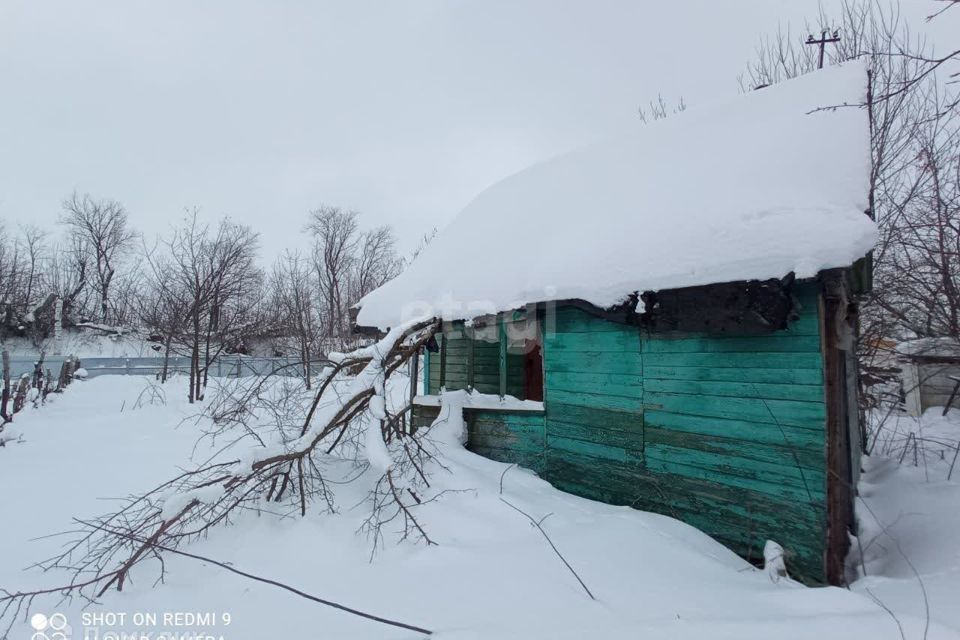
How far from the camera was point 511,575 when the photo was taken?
128 inches

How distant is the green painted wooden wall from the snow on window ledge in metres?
0.15

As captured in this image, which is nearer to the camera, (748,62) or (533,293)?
(533,293)

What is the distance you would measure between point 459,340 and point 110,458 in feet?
20.1

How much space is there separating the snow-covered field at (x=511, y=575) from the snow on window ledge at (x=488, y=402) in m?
0.77

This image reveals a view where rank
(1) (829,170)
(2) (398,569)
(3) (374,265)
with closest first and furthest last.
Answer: (2) (398,569)
(1) (829,170)
(3) (374,265)

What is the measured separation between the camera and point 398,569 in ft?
11.4

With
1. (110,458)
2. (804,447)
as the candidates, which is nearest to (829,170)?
(804,447)

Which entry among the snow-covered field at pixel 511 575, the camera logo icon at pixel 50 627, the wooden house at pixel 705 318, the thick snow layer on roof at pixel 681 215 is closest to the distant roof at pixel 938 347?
the wooden house at pixel 705 318

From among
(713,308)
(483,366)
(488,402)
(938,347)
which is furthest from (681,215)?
(938,347)

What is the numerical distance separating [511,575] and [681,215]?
3437mm

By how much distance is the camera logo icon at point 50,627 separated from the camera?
3.01m

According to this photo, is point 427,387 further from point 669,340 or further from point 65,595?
point 65,595

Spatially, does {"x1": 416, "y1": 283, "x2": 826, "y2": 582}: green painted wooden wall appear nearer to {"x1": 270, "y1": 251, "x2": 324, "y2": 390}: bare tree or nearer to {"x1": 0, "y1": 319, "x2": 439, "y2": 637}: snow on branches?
{"x1": 0, "y1": 319, "x2": 439, "y2": 637}: snow on branches

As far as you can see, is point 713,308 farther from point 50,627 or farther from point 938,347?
point 938,347
